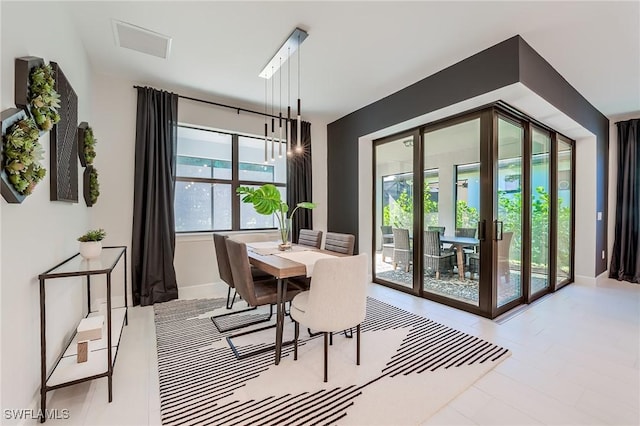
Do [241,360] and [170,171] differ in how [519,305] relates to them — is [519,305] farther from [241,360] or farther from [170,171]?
[170,171]

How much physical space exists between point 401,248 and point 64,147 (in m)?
3.80

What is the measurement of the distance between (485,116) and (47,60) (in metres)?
3.69

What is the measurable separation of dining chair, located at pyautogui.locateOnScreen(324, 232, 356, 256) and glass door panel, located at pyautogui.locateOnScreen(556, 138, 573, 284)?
129 inches

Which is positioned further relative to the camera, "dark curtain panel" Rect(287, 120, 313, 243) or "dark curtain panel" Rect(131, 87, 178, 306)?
"dark curtain panel" Rect(287, 120, 313, 243)

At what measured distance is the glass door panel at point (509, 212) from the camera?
3.03 metres

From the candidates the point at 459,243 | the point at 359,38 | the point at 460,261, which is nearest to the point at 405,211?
the point at 459,243

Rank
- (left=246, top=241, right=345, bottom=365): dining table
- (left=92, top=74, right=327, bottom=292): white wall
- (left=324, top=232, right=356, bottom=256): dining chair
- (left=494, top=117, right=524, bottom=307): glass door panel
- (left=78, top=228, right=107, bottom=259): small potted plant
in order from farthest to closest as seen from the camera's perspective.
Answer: (left=92, top=74, right=327, bottom=292): white wall, (left=494, top=117, right=524, bottom=307): glass door panel, (left=324, top=232, right=356, bottom=256): dining chair, (left=246, top=241, right=345, bottom=365): dining table, (left=78, top=228, right=107, bottom=259): small potted plant

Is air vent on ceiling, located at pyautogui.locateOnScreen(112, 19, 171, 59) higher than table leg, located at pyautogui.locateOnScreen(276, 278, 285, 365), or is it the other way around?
air vent on ceiling, located at pyautogui.locateOnScreen(112, 19, 171, 59)

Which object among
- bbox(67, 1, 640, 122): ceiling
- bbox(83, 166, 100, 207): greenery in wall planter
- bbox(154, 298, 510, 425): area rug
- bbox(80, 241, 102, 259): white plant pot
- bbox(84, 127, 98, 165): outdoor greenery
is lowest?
bbox(154, 298, 510, 425): area rug

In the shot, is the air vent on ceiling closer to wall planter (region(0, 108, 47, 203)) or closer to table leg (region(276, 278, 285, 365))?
wall planter (region(0, 108, 47, 203))

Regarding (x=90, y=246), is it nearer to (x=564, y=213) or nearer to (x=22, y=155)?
(x=22, y=155)

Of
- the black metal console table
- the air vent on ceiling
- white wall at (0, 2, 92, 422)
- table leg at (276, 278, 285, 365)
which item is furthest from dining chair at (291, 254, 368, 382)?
the air vent on ceiling

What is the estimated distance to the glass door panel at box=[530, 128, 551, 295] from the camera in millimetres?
3496

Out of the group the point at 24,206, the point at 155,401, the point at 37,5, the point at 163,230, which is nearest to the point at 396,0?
the point at 37,5
